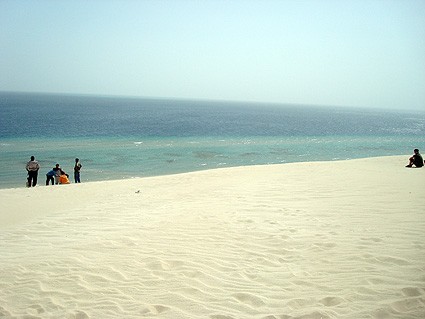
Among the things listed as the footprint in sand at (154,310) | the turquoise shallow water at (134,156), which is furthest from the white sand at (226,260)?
the turquoise shallow water at (134,156)

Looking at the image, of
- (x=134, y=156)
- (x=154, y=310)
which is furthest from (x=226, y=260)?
(x=134, y=156)

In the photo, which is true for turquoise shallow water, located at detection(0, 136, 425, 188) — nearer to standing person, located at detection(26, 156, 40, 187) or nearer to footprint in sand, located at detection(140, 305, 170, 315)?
standing person, located at detection(26, 156, 40, 187)

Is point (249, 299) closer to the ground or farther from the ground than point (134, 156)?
farther from the ground

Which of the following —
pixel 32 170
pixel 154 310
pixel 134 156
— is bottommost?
pixel 134 156

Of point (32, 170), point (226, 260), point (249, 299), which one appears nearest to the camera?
point (249, 299)

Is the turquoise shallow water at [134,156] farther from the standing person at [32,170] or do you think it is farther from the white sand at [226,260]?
the white sand at [226,260]

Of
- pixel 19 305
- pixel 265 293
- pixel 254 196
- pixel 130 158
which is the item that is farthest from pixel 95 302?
pixel 130 158

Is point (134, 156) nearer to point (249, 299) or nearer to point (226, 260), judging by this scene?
point (226, 260)

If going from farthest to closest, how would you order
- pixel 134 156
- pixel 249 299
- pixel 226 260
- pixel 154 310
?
pixel 134 156 → pixel 226 260 → pixel 249 299 → pixel 154 310

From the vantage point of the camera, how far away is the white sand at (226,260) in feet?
11.8

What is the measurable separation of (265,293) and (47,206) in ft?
30.1

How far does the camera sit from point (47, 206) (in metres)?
10.7

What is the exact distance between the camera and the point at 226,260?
15.9 ft

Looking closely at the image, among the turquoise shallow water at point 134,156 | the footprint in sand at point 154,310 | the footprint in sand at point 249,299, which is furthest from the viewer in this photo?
the turquoise shallow water at point 134,156
